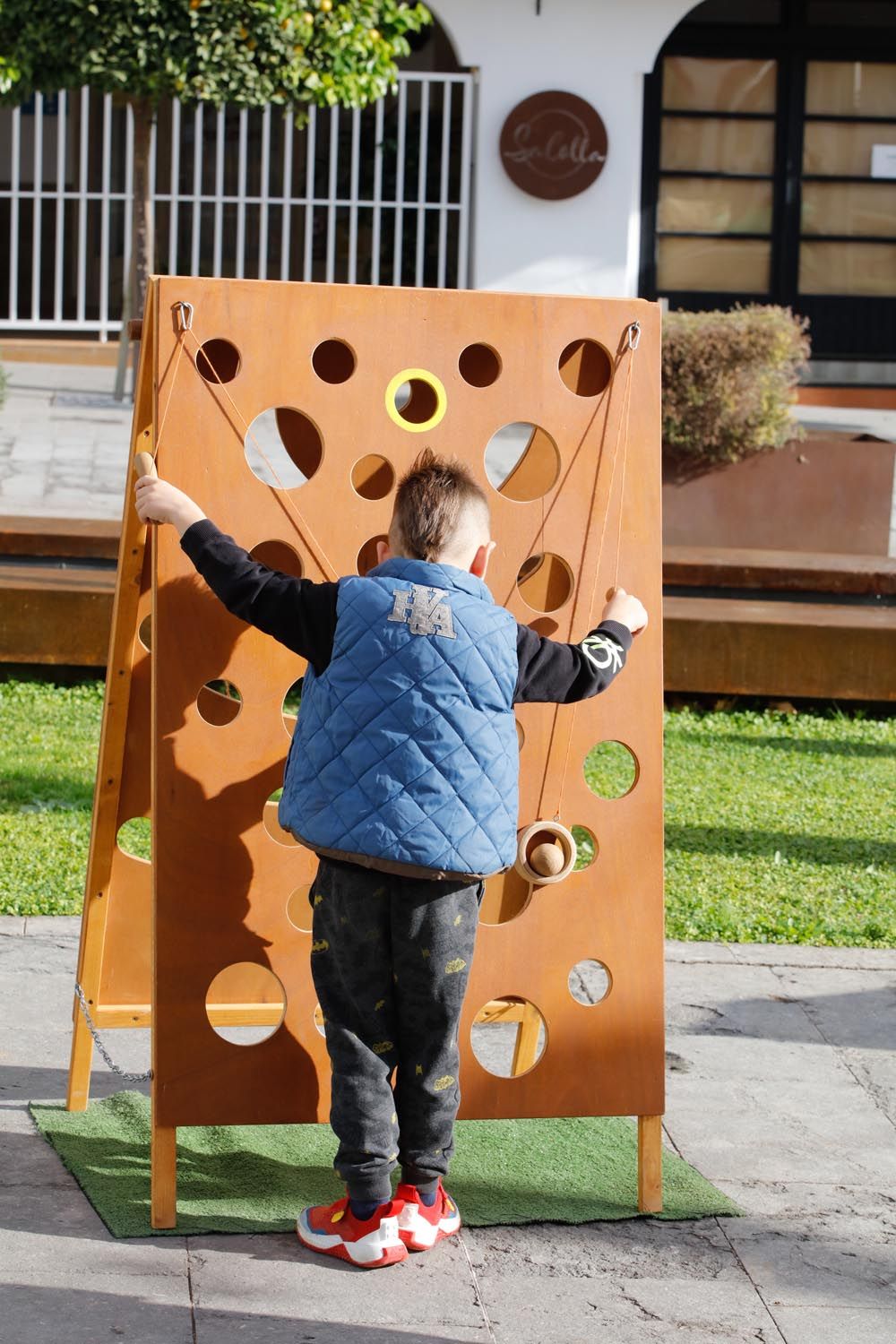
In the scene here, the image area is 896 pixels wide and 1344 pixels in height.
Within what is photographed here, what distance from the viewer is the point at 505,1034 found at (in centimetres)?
435

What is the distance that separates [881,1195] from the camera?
348 centimetres

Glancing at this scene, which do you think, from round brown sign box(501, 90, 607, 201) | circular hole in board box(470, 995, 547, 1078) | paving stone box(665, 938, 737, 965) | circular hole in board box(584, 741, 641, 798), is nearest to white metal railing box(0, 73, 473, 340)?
round brown sign box(501, 90, 607, 201)

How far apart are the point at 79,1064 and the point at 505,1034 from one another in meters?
1.16

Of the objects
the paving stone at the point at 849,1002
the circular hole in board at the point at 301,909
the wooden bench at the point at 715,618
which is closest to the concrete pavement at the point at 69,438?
the wooden bench at the point at 715,618

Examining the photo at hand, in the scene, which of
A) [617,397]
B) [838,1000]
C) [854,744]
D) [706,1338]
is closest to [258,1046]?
[706,1338]

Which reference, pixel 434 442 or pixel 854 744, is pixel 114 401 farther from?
pixel 434 442

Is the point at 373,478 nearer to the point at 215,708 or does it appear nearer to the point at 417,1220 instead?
the point at 215,708

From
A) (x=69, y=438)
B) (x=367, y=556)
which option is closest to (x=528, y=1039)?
(x=367, y=556)

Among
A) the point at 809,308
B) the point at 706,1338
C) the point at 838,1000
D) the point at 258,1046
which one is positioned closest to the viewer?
the point at 706,1338

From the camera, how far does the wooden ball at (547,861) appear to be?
3324 mm

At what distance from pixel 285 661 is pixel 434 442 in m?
0.52

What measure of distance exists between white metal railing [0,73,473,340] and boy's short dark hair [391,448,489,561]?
1105 centimetres

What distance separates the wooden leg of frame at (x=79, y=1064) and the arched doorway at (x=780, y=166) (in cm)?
1303

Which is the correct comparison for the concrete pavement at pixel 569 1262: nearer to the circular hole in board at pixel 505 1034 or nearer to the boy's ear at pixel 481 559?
the circular hole in board at pixel 505 1034
